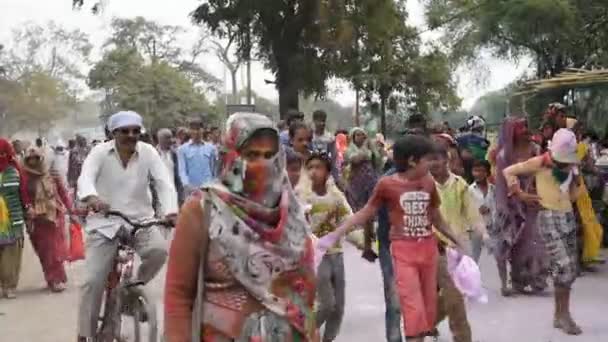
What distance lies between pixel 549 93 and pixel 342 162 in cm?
337

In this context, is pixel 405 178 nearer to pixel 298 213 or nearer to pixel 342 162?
pixel 298 213

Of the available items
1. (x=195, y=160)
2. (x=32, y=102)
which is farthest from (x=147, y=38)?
(x=195, y=160)

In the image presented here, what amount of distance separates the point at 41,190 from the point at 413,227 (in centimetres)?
573

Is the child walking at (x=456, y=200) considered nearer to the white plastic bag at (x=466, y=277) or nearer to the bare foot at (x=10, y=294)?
the white plastic bag at (x=466, y=277)

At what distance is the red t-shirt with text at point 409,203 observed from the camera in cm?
544

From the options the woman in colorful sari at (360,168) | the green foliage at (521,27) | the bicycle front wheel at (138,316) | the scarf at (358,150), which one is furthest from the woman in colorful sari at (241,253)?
the green foliage at (521,27)

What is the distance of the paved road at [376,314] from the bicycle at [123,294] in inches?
50.7

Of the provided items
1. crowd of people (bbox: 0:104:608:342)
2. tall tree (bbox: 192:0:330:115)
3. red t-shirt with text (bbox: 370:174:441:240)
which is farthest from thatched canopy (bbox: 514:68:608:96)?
tall tree (bbox: 192:0:330:115)

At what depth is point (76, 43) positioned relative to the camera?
83.4 meters

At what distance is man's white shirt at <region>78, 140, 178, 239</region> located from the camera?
19.2 feet

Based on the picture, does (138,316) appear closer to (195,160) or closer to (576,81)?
(576,81)

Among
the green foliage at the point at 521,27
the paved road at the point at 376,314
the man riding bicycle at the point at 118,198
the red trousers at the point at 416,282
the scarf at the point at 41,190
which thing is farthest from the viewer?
the green foliage at the point at 521,27

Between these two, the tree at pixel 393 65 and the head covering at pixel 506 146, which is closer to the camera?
the head covering at pixel 506 146

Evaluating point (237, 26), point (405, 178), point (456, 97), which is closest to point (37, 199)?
point (405, 178)
